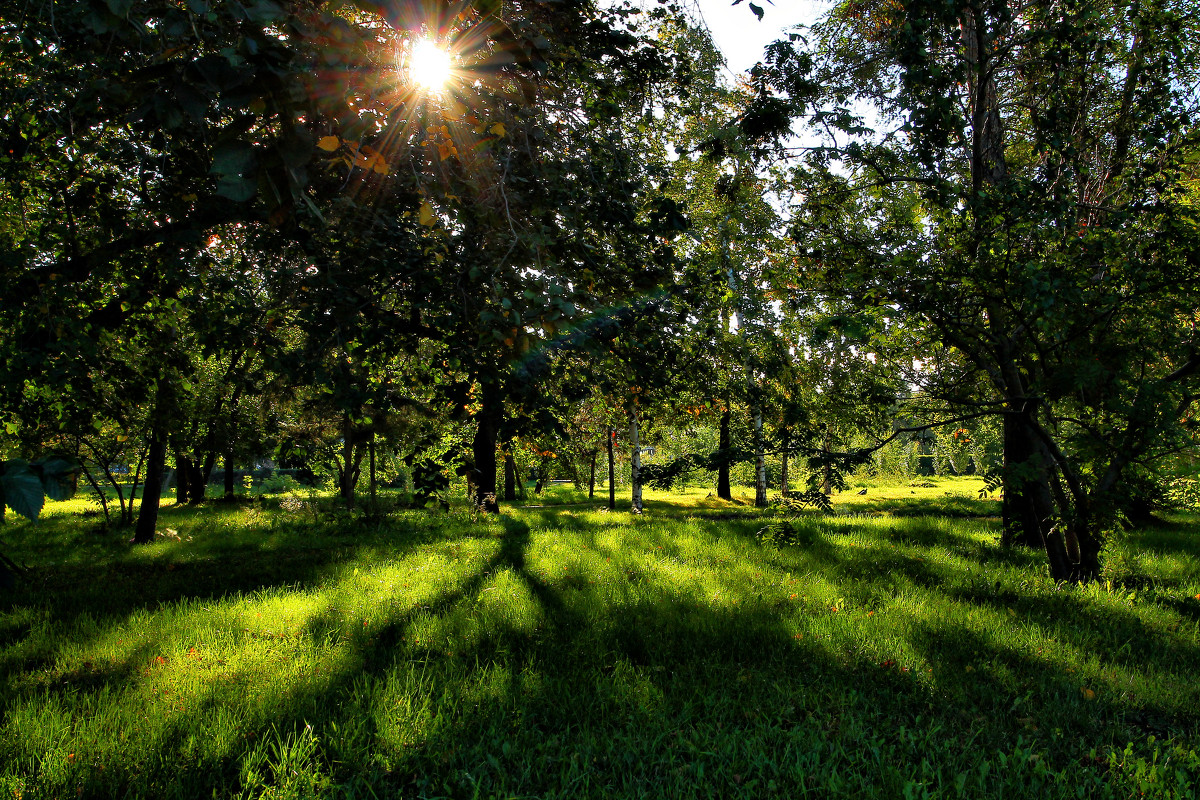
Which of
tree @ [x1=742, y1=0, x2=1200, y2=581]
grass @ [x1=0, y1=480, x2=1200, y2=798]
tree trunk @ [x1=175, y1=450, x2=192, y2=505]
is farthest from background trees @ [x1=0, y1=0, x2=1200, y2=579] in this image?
tree trunk @ [x1=175, y1=450, x2=192, y2=505]

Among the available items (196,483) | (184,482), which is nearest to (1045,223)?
(196,483)

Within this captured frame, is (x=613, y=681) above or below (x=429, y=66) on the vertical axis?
below

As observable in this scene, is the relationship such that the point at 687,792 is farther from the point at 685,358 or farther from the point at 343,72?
the point at 685,358

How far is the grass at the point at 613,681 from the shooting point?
276cm

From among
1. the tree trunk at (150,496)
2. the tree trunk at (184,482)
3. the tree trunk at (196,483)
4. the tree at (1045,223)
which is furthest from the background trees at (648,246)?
the tree trunk at (184,482)

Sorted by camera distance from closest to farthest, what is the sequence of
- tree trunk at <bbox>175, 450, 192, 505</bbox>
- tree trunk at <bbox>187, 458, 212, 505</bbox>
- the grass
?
the grass
tree trunk at <bbox>187, 458, 212, 505</bbox>
tree trunk at <bbox>175, 450, 192, 505</bbox>

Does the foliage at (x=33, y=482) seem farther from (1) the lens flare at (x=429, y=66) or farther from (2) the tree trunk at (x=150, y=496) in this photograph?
(2) the tree trunk at (x=150, y=496)

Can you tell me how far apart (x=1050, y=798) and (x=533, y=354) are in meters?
3.44

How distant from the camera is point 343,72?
1762mm

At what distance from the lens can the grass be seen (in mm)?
2764

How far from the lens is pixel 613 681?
12.2 feet

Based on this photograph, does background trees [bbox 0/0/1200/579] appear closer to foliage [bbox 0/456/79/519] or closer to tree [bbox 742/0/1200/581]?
tree [bbox 742/0/1200/581]

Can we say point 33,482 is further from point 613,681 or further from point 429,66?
point 613,681

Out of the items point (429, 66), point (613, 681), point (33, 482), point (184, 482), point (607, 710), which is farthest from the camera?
point (184, 482)
